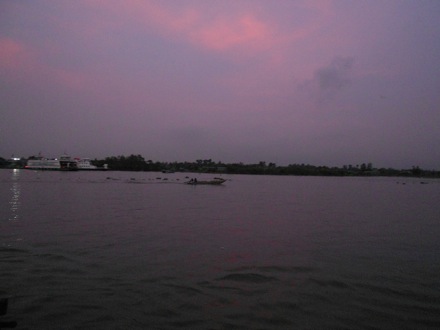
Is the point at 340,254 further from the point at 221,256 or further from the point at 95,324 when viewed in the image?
the point at 95,324

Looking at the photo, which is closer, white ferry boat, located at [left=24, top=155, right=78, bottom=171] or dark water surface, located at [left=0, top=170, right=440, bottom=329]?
dark water surface, located at [left=0, top=170, right=440, bottom=329]

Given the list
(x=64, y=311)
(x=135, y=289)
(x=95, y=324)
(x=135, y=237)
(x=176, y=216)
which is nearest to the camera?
(x=95, y=324)

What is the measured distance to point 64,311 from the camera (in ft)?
23.8

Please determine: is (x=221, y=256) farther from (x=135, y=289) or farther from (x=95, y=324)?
(x=95, y=324)

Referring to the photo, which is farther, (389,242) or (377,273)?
(389,242)

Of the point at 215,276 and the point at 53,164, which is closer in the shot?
the point at 215,276

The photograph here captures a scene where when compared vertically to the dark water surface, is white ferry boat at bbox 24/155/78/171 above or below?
above

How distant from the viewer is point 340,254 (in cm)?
1339

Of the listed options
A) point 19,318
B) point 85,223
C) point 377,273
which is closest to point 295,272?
point 377,273

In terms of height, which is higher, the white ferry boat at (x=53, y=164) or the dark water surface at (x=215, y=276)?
the white ferry boat at (x=53, y=164)

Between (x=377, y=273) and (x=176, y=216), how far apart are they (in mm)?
14569

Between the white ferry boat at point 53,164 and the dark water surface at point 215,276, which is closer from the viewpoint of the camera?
the dark water surface at point 215,276

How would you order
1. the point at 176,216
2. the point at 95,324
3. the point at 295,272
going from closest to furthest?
the point at 95,324 < the point at 295,272 < the point at 176,216

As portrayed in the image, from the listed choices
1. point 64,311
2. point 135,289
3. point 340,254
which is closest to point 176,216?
point 340,254
